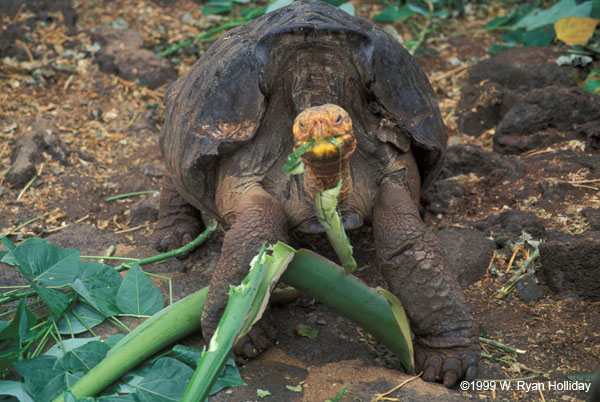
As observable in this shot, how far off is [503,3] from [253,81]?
4598 millimetres

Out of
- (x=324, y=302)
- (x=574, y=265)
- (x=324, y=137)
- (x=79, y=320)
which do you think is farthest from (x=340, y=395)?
(x=574, y=265)

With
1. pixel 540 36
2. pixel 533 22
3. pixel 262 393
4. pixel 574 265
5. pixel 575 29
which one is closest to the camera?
pixel 262 393

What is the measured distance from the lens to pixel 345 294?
248 centimetres

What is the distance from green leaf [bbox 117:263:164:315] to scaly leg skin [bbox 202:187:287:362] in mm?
336

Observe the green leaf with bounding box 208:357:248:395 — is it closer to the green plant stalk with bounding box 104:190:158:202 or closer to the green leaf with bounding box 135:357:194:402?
Result: the green leaf with bounding box 135:357:194:402

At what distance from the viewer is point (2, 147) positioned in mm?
4793

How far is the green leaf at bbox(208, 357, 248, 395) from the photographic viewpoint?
241 centimetres

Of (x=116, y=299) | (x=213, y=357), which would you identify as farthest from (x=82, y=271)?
(x=213, y=357)

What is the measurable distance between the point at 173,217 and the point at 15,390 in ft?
5.68

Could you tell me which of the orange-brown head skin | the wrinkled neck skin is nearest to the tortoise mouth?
the orange-brown head skin

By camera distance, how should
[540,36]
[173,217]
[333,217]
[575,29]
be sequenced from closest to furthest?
[333,217], [173,217], [575,29], [540,36]

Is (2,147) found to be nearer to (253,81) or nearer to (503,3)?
(253,81)

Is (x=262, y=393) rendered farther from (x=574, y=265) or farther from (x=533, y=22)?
(x=533, y=22)

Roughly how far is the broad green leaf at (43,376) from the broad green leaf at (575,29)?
4.47 meters
